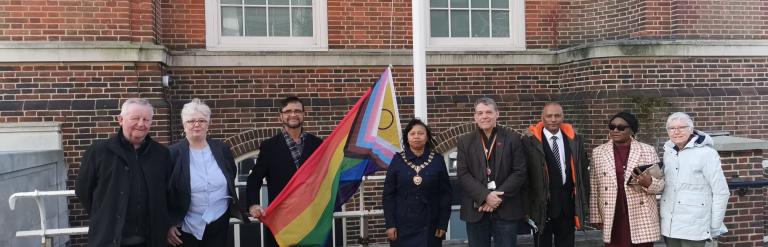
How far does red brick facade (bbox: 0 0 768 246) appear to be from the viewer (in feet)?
24.3

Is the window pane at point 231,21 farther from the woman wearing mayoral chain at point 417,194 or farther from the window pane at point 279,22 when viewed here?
the woman wearing mayoral chain at point 417,194

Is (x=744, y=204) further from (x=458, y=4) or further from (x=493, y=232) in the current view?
(x=458, y=4)

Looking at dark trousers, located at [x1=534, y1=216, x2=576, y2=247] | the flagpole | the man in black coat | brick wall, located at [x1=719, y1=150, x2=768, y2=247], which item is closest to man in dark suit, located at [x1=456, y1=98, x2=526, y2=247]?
dark trousers, located at [x1=534, y1=216, x2=576, y2=247]

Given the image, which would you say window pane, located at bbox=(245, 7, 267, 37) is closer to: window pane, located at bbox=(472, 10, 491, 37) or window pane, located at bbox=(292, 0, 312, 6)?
window pane, located at bbox=(292, 0, 312, 6)

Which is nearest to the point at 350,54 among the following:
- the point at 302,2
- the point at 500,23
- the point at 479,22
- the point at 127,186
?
the point at 302,2

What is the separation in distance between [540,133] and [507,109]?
12.3 feet

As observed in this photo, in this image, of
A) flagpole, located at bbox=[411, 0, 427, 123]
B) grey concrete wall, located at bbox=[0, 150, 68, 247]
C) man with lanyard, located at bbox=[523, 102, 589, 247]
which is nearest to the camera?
man with lanyard, located at bbox=[523, 102, 589, 247]

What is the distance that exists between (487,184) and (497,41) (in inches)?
177

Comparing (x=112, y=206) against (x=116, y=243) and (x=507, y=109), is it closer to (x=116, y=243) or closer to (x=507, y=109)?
(x=116, y=243)

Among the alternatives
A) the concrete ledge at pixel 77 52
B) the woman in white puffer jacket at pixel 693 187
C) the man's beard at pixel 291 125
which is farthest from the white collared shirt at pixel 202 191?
the concrete ledge at pixel 77 52

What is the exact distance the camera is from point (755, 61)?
8695mm

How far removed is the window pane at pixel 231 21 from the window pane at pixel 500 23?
3.38 m

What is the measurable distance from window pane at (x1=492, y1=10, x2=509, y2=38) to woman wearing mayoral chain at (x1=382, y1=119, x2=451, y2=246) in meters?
4.63

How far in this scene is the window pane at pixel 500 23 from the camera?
924 cm
